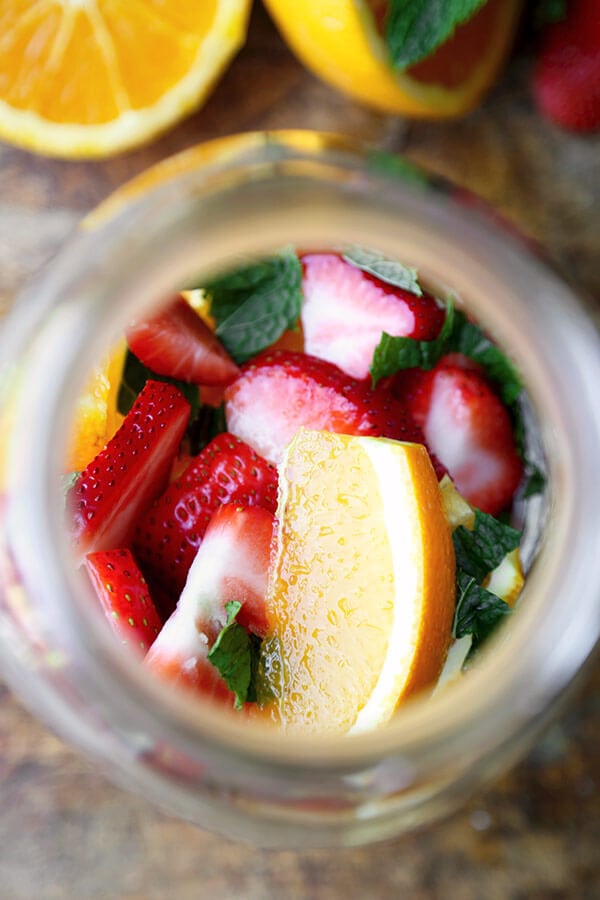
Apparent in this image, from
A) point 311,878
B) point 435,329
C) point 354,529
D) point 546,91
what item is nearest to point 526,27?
point 546,91

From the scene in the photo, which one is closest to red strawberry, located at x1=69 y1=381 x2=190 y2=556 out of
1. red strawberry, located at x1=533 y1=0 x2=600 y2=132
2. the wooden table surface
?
the wooden table surface

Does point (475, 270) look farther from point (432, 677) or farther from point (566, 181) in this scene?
point (566, 181)

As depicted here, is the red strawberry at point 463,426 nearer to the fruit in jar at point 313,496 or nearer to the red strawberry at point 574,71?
the fruit in jar at point 313,496

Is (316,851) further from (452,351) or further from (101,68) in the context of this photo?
(101,68)

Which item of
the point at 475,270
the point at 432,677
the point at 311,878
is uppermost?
the point at 475,270

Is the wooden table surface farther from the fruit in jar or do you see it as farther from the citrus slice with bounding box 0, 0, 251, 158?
the fruit in jar

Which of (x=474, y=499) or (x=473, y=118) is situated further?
(x=473, y=118)
